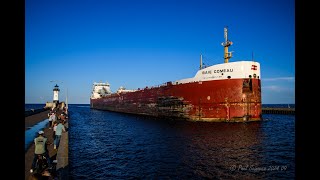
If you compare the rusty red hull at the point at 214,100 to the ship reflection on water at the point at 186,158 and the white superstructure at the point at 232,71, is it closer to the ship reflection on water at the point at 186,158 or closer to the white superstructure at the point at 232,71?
the white superstructure at the point at 232,71

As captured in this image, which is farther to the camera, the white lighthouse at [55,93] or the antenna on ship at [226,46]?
the white lighthouse at [55,93]

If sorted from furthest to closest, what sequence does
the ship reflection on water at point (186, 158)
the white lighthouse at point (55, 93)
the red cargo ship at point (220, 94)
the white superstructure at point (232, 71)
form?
the white lighthouse at point (55, 93) < the red cargo ship at point (220, 94) < the white superstructure at point (232, 71) < the ship reflection on water at point (186, 158)

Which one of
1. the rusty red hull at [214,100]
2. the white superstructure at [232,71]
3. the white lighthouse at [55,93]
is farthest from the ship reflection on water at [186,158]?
the white lighthouse at [55,93]

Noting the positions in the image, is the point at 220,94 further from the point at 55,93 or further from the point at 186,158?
the point at 55,93

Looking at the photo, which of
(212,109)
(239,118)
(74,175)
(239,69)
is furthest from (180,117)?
(74,175)

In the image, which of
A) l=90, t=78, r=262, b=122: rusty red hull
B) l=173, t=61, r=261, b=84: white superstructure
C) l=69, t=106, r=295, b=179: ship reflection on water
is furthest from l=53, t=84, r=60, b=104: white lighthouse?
l=69, t=106, r=295, b=179: ship reflection on water
